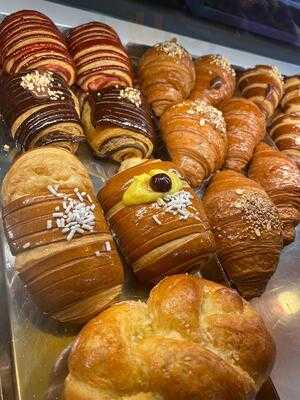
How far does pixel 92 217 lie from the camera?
89.9 inches

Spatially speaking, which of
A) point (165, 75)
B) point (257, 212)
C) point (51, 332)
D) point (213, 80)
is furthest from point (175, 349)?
point (213, 80)

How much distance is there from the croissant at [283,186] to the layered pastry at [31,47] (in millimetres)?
1147

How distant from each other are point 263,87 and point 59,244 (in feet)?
6.21

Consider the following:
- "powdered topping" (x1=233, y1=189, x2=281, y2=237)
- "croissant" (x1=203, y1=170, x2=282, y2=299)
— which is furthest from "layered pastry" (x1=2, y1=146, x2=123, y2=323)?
"powdered topping" (x1=233, y1=189, x2=281, y2=237)

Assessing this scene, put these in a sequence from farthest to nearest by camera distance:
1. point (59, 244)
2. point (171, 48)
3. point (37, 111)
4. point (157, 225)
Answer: point (171, 48) < point (37, 111) < point (157, 225) < point (59, 244)

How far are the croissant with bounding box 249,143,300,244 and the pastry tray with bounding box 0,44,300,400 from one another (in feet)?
1.04

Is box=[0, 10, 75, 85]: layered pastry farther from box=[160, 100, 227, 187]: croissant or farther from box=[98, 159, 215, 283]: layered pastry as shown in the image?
box=[98, 159, 215, 283]: layered pastry

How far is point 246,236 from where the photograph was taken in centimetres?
268

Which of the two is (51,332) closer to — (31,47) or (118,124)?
(118,124)

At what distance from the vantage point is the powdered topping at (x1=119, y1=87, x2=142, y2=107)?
2.88m

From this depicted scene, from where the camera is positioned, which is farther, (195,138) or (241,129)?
(241,129)

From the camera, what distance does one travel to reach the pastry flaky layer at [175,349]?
74.0 inches

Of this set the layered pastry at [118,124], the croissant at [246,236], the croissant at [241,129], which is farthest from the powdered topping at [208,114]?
the croissant at [246,236]

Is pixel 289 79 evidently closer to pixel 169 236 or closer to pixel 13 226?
Result: pixel 169 236
